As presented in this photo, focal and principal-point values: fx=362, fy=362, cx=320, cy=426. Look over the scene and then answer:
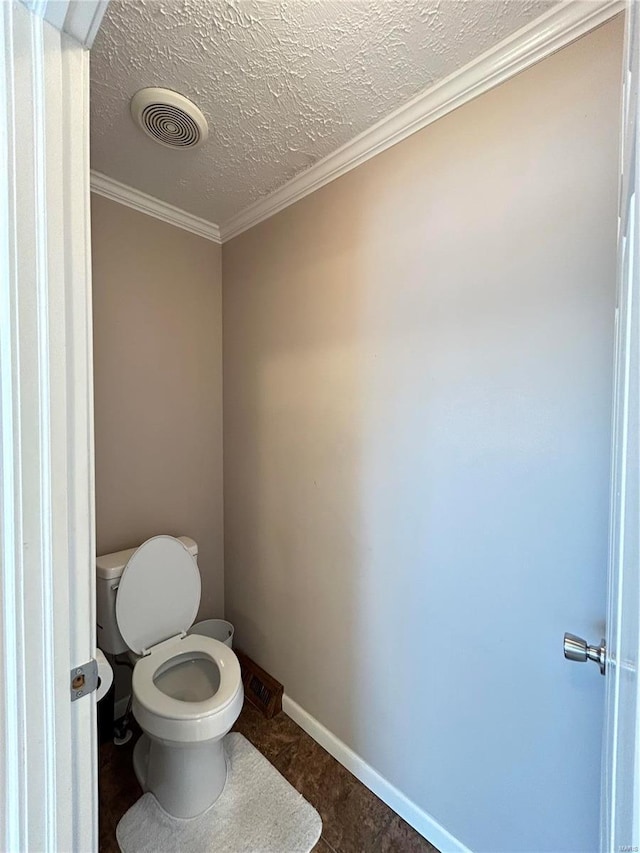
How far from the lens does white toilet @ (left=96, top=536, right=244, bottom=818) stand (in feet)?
4.03

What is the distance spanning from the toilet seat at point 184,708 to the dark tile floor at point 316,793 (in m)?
0.36

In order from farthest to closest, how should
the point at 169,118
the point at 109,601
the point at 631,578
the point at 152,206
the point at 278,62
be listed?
the point at 152,206 < the point at 109,601 < the point at 169,118 < the point at 278,62 < the point at 631,578

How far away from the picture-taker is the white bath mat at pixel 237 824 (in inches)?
46.3

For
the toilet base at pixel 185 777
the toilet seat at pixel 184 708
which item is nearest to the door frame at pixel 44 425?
the toilet seat at pixel 184 708

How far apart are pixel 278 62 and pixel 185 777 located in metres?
2.29

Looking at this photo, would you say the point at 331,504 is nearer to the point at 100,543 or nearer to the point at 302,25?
the point at 100,543

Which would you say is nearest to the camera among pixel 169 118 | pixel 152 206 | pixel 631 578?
pixel 631 578

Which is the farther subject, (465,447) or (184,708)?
(184,708)

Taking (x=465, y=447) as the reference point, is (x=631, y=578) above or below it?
below

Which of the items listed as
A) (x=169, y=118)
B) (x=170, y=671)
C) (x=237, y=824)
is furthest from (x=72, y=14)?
(x=237, y=824)

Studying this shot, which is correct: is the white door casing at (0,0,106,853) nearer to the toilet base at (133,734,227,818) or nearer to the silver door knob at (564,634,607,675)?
the toilet base at (133,734,227,818)

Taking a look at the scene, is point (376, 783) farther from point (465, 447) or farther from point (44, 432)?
point (44, 432)

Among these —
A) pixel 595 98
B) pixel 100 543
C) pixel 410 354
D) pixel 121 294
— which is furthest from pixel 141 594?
pixel 595 98

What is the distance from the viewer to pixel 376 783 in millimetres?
1330
